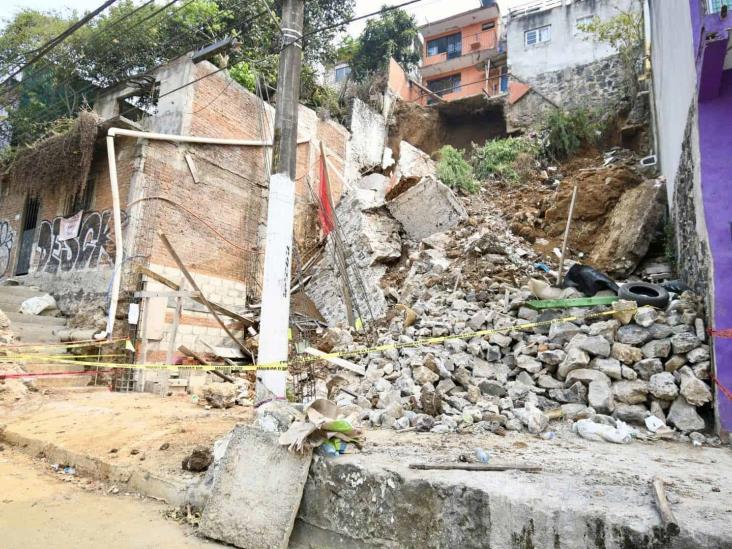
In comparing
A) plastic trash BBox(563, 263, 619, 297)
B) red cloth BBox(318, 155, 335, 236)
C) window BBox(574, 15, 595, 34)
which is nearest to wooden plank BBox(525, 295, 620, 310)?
plastic trash BBox(563, 263, 619, 297)

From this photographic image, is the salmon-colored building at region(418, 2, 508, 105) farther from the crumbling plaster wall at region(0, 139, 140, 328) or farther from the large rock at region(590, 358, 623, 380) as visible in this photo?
the large rock at region(590, 358, 623, 380)

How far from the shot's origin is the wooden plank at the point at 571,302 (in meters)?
6.01

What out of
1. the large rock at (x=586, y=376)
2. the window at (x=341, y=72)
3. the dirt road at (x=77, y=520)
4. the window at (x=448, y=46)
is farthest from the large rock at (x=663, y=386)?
the window at (x=448, y=46)

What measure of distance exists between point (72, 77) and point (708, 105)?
56.4ft

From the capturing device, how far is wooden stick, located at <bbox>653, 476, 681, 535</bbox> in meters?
2.14

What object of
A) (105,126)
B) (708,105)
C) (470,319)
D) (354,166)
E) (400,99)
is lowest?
(470,319)

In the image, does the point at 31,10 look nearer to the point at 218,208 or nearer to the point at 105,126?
the point at 105,126

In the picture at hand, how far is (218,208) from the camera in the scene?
1191 cm

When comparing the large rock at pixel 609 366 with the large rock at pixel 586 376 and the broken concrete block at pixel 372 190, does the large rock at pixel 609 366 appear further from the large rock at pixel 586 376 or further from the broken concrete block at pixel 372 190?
the broken concrete block at pixel 372 190

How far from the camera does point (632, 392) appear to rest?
4852mm

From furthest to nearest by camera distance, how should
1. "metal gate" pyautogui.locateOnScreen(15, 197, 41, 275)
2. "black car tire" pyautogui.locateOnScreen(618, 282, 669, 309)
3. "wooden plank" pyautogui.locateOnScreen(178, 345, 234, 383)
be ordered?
1. "metal gate" pyautogui.locateOnScreen(15, 197, 41, 275)
2. "wooden plank" pyautogui.locateOnScreen(178, 345, 234, 383)
3. "black car tire" pyautogui.locateOnScreen(618, 282, 669, 309)

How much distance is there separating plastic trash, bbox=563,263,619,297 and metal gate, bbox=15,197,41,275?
13682 mm

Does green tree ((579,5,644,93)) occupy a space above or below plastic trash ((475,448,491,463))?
above

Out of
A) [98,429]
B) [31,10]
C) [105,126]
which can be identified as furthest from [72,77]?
[98,429]
